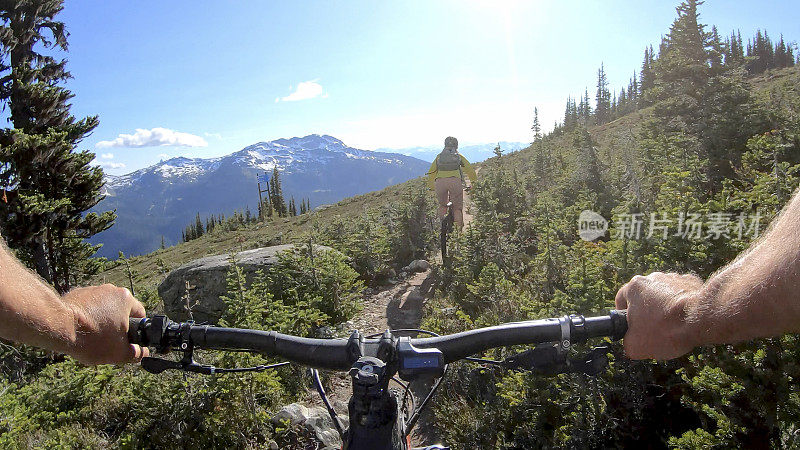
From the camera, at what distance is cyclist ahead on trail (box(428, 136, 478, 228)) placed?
33.2 feet

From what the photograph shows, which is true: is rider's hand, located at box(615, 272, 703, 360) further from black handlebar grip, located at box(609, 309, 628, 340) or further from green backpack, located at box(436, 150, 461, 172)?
green backpack, located at box(436, 150, 461, 172)

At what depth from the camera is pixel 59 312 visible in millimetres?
1483

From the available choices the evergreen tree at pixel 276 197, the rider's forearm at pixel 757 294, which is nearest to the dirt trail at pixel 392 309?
→ the rider's forearm at pixel 757 294

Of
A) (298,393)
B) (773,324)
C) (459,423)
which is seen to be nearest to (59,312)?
(773,324)

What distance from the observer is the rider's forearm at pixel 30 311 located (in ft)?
4.34

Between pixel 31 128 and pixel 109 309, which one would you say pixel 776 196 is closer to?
pixel 109 309

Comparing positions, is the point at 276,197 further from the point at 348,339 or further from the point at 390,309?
the point at 348,339

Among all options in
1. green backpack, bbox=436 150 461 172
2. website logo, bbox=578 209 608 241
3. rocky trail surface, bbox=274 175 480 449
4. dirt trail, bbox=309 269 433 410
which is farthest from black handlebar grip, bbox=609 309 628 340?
green backpack, bbox=436 150 461 172

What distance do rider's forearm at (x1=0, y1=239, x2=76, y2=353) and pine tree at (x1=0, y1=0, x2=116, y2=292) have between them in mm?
15805

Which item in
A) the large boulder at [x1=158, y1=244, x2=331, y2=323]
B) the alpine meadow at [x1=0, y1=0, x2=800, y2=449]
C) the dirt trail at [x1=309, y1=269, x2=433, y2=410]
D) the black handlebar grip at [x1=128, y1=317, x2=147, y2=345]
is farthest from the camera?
the large boulder at [x1=158, y1=244, x2=331, y2=323]

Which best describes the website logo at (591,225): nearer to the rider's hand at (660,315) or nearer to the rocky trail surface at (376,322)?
the rocky trail surface at (376,322)

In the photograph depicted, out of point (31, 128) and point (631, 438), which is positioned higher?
point (31, 128)

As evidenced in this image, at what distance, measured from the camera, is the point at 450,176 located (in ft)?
33.6

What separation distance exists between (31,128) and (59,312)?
18534 mm
